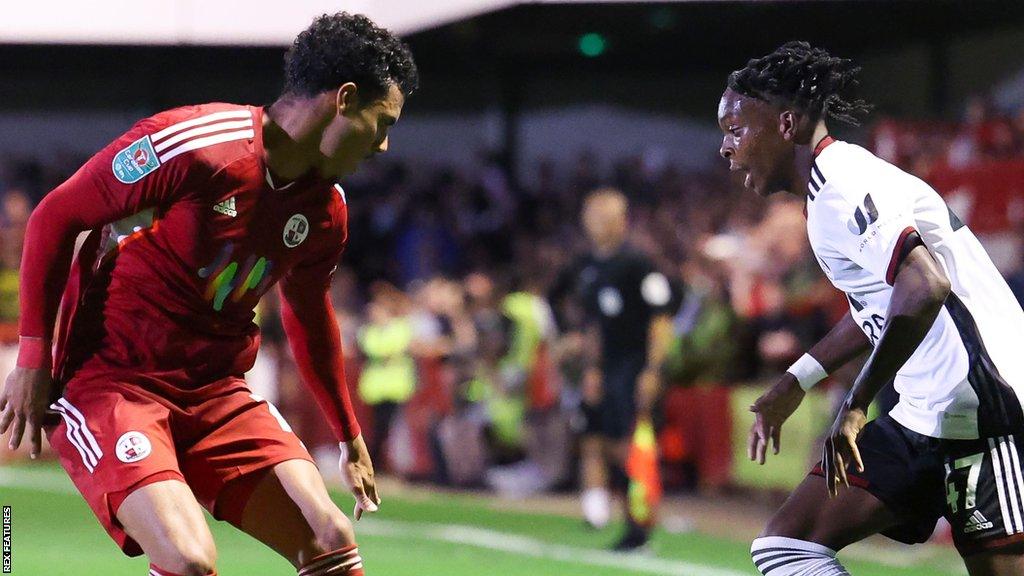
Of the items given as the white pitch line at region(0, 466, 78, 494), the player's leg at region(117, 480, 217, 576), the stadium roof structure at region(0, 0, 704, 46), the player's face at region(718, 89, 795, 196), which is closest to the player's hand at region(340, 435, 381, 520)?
the player's leg at region(117, 480, 217, 576)

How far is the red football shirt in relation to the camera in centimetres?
433

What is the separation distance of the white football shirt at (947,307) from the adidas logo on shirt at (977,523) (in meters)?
0.22

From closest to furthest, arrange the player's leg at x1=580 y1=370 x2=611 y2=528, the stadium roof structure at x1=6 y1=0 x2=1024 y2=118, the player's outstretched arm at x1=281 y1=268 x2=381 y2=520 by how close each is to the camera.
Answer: the player's outstretched arm at x1=281 y1=268 x2=381 y2=520 < the player's leg at x1=580 y1=370 x2=611 y2=528 < the stadium roof structure at x1=6 y1=0 x2=1024 y2=118

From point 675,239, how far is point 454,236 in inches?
198

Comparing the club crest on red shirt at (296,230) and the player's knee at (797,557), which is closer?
the player's knee at (797,557)

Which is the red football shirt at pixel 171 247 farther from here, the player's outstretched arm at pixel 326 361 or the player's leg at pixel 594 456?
the player's leg at pixel 594 456

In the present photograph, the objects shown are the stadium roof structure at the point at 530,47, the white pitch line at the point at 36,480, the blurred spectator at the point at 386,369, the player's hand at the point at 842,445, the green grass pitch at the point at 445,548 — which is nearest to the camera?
the player's hand at the point at 842,445

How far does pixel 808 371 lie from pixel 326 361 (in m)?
1.57

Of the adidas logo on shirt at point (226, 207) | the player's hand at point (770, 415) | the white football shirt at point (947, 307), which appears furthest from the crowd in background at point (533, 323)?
the adidas logo on shirt at point (226, 207)

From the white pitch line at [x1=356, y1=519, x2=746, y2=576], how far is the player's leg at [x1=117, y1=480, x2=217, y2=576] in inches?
210

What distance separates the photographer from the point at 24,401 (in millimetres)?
4316

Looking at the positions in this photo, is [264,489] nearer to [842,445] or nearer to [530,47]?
[842,445]

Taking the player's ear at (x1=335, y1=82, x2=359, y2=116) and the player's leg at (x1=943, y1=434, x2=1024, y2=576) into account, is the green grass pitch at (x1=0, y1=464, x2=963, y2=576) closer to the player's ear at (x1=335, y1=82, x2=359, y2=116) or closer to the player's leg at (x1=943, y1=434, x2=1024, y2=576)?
the player's leg at (x1=943, y1=434, x2=1024, y2=576)

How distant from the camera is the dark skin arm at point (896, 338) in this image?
162 inches
